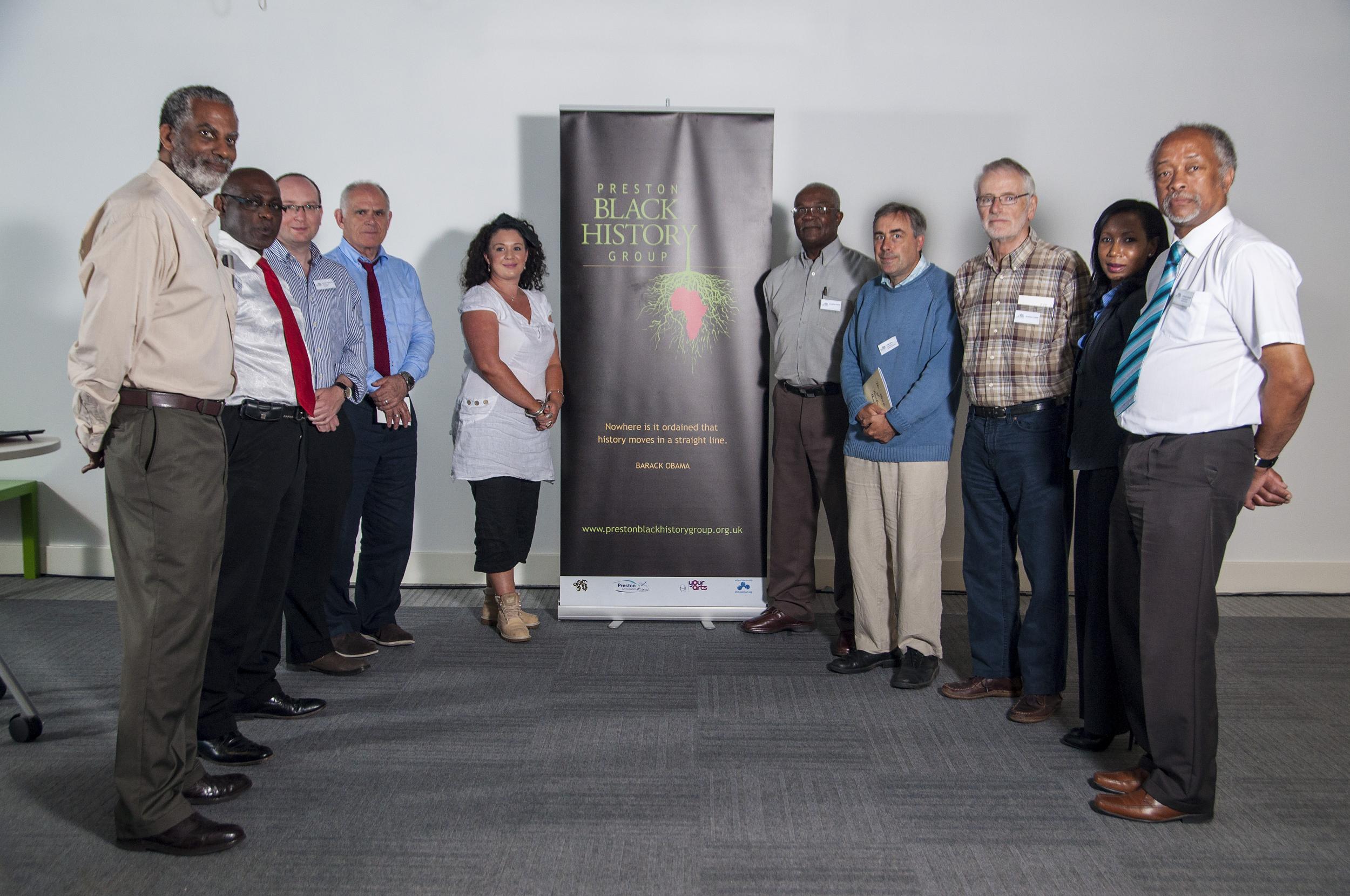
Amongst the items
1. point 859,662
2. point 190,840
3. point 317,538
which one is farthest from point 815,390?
point 190,840

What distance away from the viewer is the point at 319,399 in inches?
115

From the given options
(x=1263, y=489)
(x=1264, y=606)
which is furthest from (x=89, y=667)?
(x=1264, y=606)

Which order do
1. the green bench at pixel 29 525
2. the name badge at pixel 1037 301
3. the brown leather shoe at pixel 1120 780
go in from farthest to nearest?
the green bench at pixel 29 525 < the name badge at pixel 1037 301 < the brown leather shoe at pixel 1120 780

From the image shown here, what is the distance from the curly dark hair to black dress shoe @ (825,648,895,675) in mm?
2032

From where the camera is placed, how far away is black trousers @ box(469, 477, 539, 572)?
12.0 ft

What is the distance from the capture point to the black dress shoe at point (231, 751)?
2.50 metres

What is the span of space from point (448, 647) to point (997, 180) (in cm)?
269

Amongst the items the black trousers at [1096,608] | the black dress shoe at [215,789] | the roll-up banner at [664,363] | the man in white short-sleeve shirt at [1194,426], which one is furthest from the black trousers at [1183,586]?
the black dress shoe at [215,789]

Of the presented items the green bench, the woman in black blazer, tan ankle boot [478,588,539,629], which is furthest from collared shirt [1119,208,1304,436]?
the green bench

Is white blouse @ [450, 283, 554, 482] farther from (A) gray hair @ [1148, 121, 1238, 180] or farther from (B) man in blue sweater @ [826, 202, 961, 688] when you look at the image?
(A) gray hair @ [1148, 121, 1238, 180]

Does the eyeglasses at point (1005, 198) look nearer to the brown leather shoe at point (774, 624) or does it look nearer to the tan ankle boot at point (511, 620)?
the brown leather shoe at point (774, 624)

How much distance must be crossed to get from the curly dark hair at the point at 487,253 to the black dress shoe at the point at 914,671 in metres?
2.18

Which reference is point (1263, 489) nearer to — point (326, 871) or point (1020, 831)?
point (1020, 831)

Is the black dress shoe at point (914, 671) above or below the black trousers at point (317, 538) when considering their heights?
below
